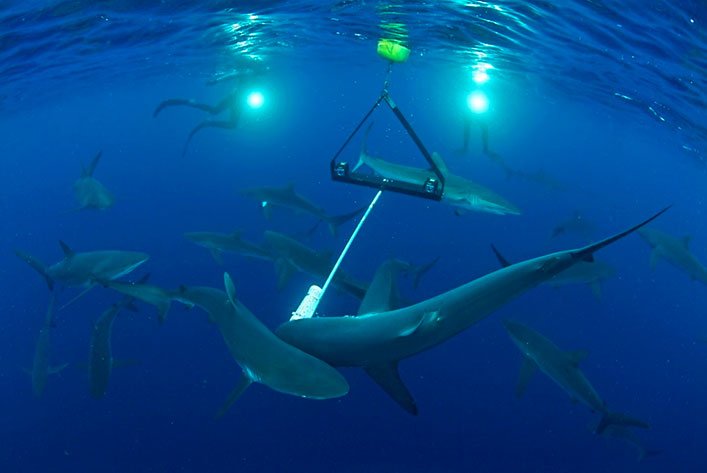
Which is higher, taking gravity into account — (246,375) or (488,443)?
(246,375)

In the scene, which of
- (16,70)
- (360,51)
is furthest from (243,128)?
(16,70)

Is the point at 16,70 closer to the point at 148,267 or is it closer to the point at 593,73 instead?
the point at 148,267

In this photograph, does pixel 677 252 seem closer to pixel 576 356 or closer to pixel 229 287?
pixel 576 356

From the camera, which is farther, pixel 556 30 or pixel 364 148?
pixel 556 30

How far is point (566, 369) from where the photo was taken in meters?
7.68

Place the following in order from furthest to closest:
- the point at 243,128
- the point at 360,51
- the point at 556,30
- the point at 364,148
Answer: the point at 243,128
the point at 360,51
the point at 556,30
the point at 364,148

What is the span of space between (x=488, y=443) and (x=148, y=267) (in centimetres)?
1317

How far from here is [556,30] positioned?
1472cm

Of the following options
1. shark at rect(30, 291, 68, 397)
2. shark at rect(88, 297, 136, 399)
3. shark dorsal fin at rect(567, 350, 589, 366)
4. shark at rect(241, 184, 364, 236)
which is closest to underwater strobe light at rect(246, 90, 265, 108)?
shark at rect(241, 184, 364, 236)

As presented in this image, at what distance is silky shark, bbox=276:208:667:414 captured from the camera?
150 inches

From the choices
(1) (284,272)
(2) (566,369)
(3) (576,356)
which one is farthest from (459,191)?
(1) (284,272)

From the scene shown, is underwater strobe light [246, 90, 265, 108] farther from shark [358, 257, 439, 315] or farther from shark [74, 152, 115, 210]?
shark [358, 257, 439, 315]

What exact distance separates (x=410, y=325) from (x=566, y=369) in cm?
485

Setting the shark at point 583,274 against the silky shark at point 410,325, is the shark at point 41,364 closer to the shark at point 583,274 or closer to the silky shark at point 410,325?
the silky shark at point 410,325
